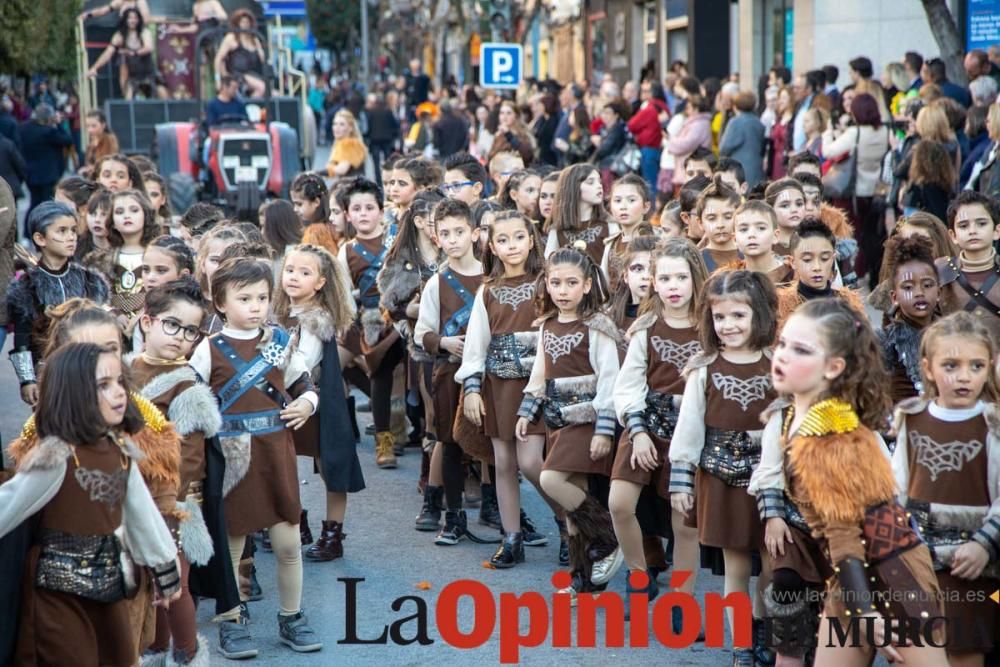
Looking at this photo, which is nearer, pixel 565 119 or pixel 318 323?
pixel 318 323

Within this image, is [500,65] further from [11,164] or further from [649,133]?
[11,164]

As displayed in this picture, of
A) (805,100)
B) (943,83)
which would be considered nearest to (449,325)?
(943,83)

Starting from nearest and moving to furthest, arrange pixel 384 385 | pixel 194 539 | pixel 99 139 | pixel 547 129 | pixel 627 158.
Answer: pixel 194 539 < pixel 384 385 < pixel 99 139 < pixel 627 158 < pixel 547 129

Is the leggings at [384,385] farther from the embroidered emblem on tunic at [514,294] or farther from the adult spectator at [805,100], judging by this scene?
the adult spectator at [805,100]

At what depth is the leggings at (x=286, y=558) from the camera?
598cm

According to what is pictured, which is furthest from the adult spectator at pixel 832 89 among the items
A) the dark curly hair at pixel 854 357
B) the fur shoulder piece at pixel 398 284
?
the dark curly hair at pixel 854 357

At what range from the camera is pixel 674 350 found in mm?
6047

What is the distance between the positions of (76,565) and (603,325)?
2.79 metres

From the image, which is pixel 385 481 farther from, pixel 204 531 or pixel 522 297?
pixel 204 531

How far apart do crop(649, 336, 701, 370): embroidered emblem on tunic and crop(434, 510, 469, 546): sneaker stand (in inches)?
78.6

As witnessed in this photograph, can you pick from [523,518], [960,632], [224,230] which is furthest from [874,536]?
[224,230]

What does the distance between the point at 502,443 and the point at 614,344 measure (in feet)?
2.95

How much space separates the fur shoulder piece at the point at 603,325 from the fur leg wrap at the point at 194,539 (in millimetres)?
2023

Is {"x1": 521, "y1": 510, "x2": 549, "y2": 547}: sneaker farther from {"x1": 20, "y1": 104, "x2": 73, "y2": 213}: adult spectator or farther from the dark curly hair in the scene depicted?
{"x1": 20, "y1": 104, "x2": 73, "y2": 213}: adult spectator
